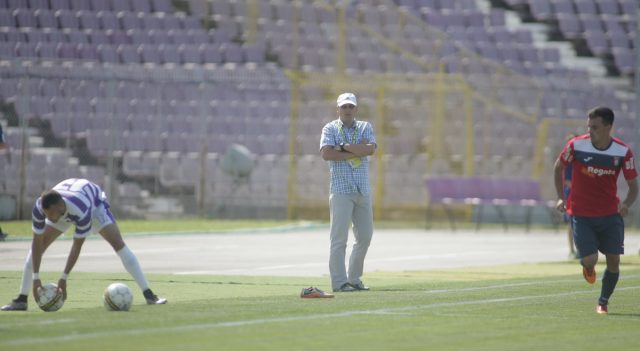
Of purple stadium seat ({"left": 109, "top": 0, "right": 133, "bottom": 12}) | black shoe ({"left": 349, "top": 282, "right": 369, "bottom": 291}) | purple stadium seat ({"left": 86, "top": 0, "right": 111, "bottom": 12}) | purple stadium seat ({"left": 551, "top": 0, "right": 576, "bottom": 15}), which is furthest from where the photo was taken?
purple stadium seat ({"left": 551, "top": 0, "right": 576, "bottom": 15})

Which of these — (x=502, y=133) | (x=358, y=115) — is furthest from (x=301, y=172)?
(x=502, y=133)

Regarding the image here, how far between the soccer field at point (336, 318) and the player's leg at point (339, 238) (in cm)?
44

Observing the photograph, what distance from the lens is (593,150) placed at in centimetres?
1223

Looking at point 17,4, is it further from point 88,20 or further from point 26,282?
point 26,282

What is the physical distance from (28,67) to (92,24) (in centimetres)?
600

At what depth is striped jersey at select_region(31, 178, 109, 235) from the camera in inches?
466

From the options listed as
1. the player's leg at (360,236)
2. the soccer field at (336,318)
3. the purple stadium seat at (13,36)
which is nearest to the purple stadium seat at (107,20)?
the purple stadium seat at (13,36)

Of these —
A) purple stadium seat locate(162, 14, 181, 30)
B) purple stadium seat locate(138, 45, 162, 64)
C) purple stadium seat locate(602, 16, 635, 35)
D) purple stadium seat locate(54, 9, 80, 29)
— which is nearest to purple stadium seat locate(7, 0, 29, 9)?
purple stadium seat locate(54, 9, 80, 29)

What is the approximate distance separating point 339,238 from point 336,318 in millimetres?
3370

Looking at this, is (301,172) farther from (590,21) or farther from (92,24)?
(590,21)

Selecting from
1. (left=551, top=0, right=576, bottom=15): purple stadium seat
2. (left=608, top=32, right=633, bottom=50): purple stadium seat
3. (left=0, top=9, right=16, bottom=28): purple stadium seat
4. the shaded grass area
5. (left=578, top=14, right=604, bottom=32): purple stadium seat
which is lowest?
the shaded grass area

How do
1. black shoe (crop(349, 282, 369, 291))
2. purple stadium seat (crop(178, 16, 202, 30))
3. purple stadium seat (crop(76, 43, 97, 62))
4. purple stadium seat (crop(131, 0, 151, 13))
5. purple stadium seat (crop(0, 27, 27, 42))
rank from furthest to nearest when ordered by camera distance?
purple stadium seat (crop(131, 0, 151, 13))
purple stadium seat (crop(178, 16, 202, 30))
purple stadium seat (crop(76, 43, 97, 62))
purple stadium seat (crop(0, 27, 27, 42))
black shoe (crop(349, 282, 369, 291))

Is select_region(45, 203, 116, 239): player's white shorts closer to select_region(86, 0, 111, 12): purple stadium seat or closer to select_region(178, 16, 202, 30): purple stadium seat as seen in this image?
select_region(178, 16, 202, 30): purple stadium seat

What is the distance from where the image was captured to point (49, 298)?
38.2 ft
